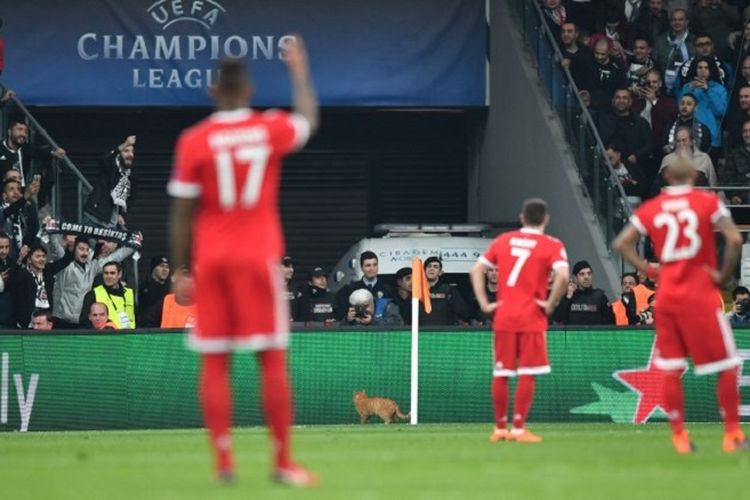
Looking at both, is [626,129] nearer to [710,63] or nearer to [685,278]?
[710,63]

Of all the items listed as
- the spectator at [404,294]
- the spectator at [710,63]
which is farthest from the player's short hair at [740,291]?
the spectator at [710,63]

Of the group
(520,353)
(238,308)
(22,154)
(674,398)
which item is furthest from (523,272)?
(22,154)

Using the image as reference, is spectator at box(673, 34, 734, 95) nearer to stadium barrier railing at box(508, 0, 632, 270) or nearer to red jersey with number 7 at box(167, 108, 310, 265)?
stadium barrier railing at box(508, 0, 632, 270)

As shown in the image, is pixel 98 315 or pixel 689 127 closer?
pixel 98 315

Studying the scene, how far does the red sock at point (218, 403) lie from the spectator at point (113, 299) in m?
13.1

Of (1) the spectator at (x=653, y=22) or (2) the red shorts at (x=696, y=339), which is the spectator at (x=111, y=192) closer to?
(1) the spectator at (x=653, y=22)

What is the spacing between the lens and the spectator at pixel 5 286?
2403cm

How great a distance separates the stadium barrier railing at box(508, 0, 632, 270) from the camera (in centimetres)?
2712

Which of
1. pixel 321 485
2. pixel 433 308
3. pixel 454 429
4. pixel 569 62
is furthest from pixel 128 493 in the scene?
pixel 569 62

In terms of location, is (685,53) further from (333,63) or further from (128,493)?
(128,493)

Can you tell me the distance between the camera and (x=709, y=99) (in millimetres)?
28688

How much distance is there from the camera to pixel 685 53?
2958 centimetres

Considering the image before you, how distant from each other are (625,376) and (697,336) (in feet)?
27.6

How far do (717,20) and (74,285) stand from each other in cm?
1080
